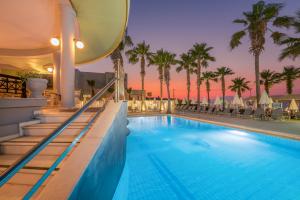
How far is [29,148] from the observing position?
9.19 feet

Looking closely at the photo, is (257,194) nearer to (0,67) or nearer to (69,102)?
(69,102)

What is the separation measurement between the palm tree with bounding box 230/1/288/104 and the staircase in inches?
705

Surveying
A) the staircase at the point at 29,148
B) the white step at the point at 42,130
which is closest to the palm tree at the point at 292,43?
the staircase at the point at 29,148

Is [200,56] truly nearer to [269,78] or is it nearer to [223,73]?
[223,73]

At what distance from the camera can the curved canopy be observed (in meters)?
5.55

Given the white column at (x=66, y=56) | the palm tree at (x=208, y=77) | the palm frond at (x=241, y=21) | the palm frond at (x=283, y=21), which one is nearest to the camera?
the white column at (x=66, y=56)

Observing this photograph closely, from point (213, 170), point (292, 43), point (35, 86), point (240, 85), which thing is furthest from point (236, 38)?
point (240, 85)

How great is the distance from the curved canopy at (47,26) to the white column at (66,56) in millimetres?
589

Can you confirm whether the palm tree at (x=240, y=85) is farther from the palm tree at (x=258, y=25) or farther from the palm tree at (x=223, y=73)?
the palm tree at (x=258, y=25)

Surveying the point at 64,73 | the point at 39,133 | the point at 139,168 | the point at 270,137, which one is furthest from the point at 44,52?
the point at 270,137

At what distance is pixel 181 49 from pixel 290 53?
803 inches

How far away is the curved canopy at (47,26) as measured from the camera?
5551mm

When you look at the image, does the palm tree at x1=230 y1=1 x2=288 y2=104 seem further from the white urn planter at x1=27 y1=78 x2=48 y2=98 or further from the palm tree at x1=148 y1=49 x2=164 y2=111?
the white urn planter at x1=27 y1=78 x2=48 y2=98

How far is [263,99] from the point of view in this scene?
49.3ft
